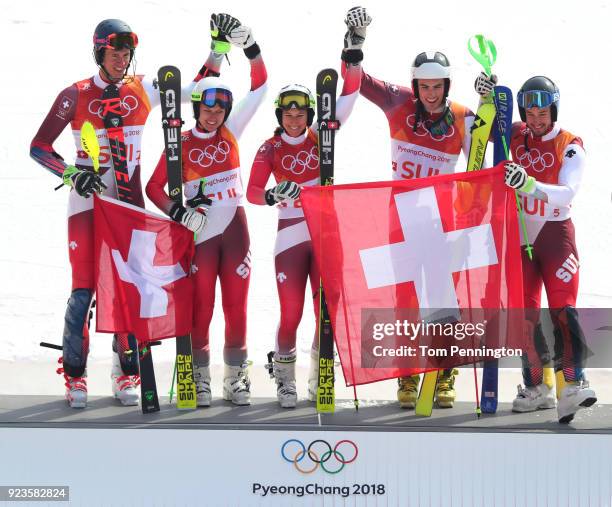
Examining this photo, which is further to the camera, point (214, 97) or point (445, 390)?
point (445, 390)

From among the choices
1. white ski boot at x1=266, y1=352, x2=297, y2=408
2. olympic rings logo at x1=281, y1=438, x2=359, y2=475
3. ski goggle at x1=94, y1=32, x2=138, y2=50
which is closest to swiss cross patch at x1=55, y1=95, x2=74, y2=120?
ski goggle at x1=94, y1=32, x2=138, y2=50

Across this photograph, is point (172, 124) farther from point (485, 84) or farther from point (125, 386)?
point (485, 84)

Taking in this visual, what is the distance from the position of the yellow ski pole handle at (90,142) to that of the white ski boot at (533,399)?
2.64 meters

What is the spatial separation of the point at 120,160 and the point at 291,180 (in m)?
0.95

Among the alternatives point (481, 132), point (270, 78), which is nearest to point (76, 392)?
point (481, 132)

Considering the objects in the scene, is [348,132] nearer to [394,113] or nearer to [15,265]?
[15,265]

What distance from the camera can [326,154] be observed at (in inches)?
258

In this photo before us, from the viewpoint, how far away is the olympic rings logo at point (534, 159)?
6641 mm

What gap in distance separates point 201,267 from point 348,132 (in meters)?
8.11

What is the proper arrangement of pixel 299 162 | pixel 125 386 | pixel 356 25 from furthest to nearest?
pixel 125 386, pixel 299 162, pixel 356 25

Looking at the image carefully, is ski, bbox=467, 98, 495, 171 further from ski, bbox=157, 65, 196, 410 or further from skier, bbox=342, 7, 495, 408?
ski, bbox=157, 65, 196, 410

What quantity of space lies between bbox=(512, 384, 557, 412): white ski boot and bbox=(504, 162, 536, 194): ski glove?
1.14m

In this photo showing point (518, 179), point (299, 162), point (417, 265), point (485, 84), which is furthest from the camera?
point (299, 162)

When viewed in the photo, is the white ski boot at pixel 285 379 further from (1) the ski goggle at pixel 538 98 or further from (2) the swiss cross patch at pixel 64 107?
(1) the ski goggle at pixel 538 98
